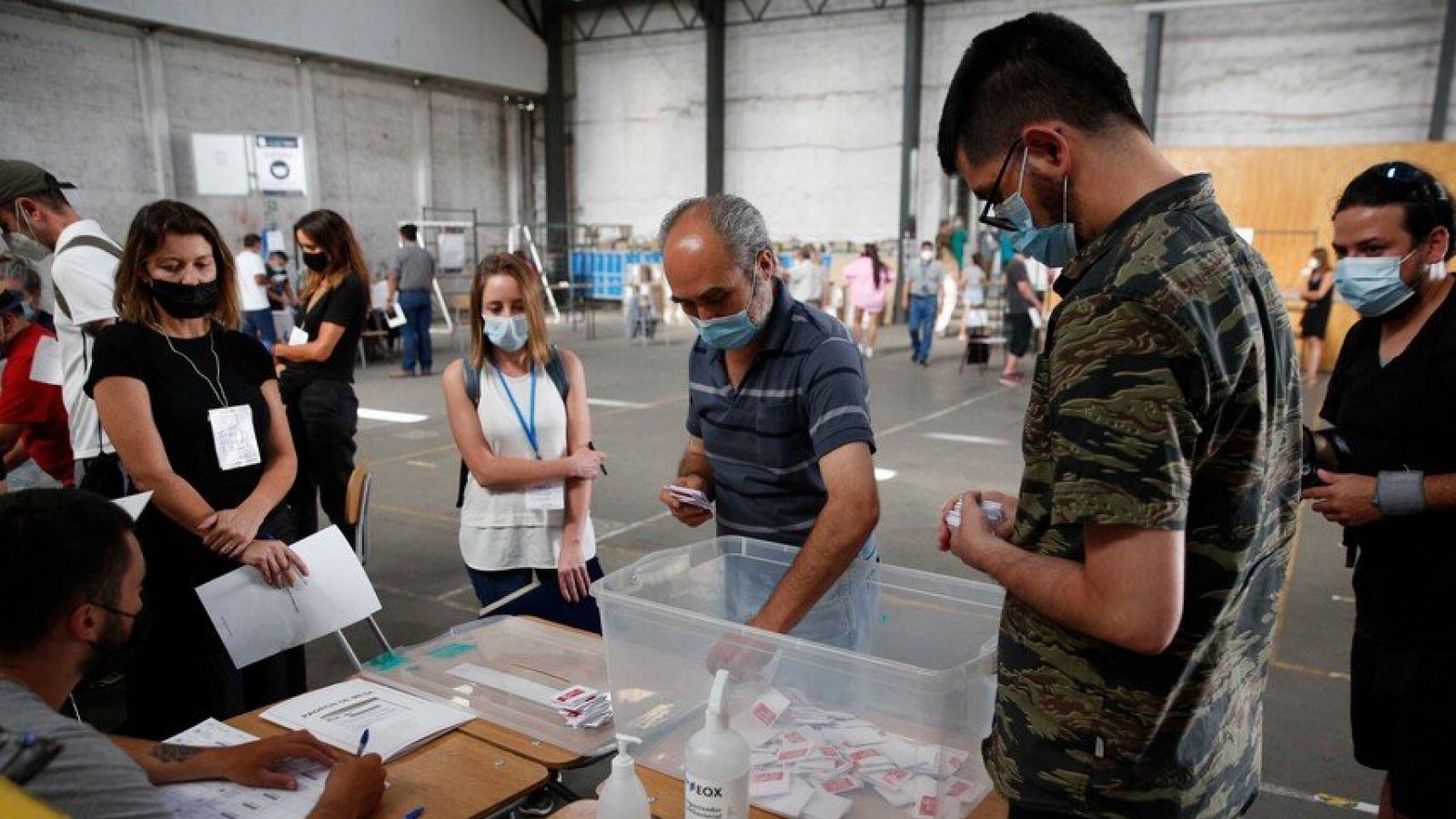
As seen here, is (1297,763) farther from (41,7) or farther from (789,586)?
(41,7)

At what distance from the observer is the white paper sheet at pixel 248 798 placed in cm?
148

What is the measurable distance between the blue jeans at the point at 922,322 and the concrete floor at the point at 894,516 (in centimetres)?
58

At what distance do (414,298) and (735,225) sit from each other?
10123mm

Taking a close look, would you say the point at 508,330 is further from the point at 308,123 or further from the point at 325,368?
the point at 308,123

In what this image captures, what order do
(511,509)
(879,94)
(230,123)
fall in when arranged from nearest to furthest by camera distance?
(511,509), (230,123), (879,94)

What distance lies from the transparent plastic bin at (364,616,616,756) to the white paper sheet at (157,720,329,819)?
348mm

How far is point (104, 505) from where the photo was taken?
4.80 feet

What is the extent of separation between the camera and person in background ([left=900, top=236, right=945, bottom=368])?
1194cm

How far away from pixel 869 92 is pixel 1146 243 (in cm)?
1704

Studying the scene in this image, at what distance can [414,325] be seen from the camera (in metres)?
11.1

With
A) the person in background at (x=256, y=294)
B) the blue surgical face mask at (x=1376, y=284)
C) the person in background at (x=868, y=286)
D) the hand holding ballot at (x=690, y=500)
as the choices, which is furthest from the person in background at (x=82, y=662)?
the person in background at (x=868, y=286)

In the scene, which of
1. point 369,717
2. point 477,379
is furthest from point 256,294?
point 369,717

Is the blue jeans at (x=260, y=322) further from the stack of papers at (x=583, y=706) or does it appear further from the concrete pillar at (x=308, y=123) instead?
the stack of papers at (x=583, y=706)

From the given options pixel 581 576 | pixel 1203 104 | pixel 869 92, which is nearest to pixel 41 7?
pixel 869 92
